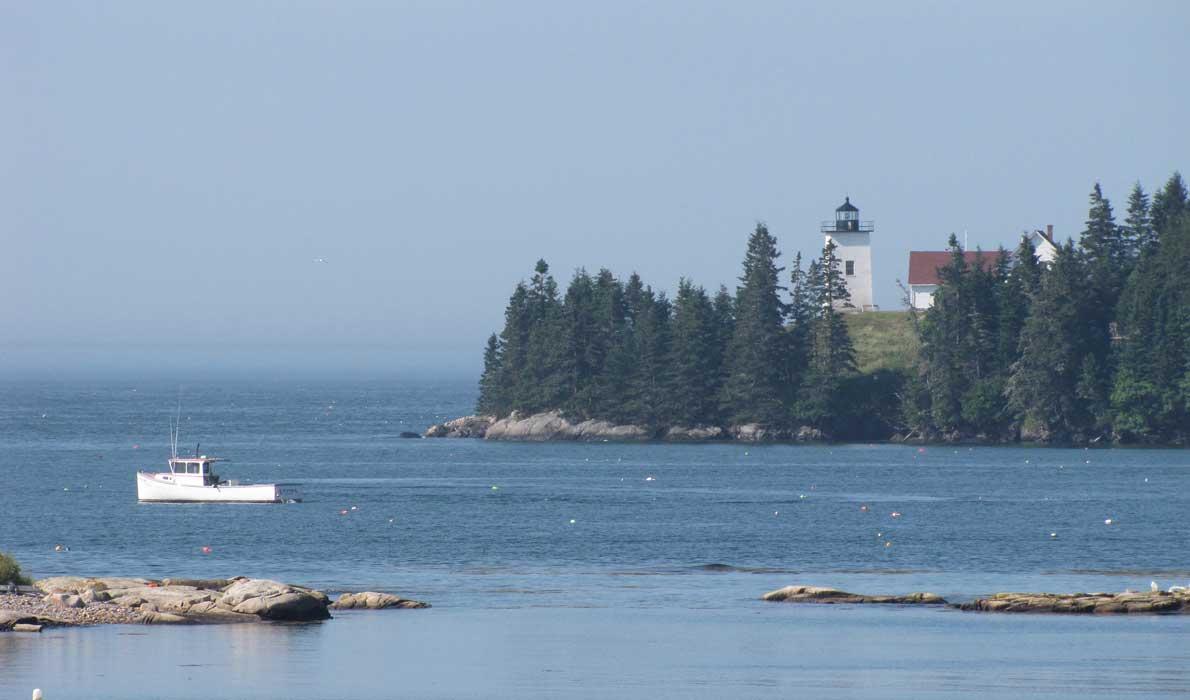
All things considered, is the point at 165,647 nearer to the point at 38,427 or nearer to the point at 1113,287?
the point at 1113,287

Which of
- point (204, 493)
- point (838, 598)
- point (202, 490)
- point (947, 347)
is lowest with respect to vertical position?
point (838, 598)

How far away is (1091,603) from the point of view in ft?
162

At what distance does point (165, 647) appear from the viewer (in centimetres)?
4247

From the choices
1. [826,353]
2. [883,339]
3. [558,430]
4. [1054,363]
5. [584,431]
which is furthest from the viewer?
[883,339]

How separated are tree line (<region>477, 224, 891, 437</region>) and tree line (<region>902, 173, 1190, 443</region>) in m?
7.43

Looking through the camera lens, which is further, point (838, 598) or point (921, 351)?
point (921, 351)

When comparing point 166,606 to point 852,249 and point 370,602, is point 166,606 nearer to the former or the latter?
point 370,602

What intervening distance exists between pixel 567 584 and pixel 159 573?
14.3 metres

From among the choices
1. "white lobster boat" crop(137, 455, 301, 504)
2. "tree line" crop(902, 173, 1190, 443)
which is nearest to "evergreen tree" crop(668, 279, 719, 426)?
"tree line" crop(902, 173, 1190, 443)

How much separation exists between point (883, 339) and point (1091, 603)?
355 ft

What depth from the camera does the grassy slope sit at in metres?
152

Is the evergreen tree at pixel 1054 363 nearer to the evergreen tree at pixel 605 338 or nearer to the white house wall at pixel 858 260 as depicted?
the white house wall at pixel 858 260

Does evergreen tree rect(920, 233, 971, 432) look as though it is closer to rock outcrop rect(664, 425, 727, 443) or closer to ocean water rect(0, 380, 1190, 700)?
ocean water rect(0, 380, 1190, 700)

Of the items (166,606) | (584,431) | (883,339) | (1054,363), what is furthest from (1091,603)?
(883,339)
